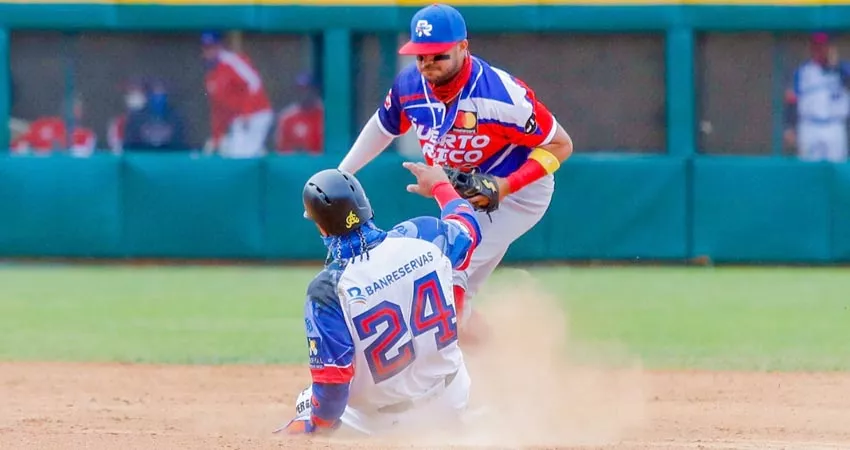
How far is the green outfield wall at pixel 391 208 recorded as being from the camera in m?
14.4

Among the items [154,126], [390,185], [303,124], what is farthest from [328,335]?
[154,126]

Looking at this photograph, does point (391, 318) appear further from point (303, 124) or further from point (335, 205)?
point (303, 124)

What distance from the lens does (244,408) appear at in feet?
24.0

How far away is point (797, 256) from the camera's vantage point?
14.5m

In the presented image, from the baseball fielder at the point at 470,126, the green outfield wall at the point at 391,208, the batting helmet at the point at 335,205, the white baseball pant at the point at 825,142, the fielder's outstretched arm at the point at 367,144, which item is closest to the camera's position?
the batting helmet at the point at 335,205

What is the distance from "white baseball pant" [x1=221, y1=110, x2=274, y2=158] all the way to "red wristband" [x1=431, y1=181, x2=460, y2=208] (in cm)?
925

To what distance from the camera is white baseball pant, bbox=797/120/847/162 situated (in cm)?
1469

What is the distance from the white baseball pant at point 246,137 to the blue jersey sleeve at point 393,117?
8.25 metres

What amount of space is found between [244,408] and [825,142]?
9106mm

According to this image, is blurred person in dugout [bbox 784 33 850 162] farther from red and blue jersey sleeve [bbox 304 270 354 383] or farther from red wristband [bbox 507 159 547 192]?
red and blue jersey sleeve [bbox 304 270 354 383]

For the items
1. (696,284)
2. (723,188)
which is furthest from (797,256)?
(696,284)

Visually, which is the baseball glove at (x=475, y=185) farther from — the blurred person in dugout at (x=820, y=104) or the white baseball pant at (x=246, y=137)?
the blurred person in dugout at (x=820, y=104)

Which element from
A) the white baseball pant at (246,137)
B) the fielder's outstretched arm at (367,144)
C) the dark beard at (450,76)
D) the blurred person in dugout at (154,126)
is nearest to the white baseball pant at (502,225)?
the fielder's outstretched arm at (367,144)

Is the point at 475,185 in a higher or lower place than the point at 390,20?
lower
